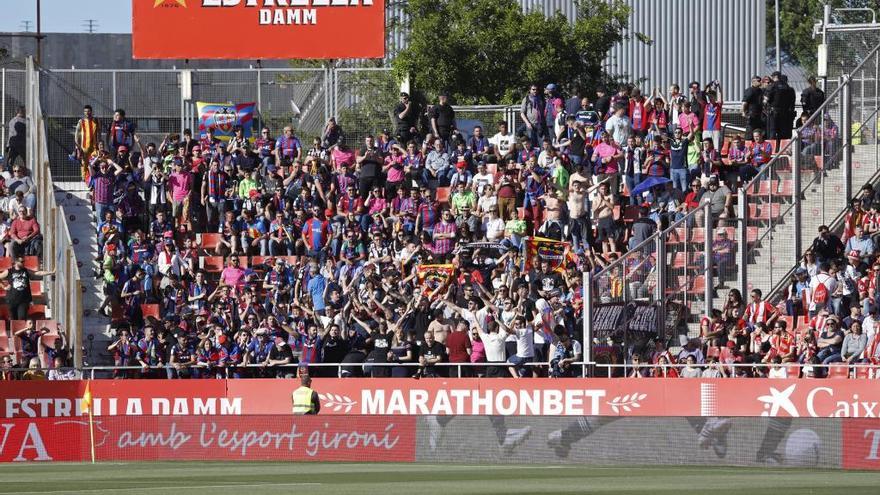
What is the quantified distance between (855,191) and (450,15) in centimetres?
2168

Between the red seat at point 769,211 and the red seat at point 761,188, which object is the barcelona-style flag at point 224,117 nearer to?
the red seat at point 761,188

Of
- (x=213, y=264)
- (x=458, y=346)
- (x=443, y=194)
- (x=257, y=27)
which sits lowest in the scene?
(x=458, y=346)

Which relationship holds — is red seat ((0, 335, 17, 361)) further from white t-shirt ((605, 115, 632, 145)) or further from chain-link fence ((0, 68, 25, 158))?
white t-shirt ((605, 115, 632, 145))

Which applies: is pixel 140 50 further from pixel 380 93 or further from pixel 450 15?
pixel 450 15

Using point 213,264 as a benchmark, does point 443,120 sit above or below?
above

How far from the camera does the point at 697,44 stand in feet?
189

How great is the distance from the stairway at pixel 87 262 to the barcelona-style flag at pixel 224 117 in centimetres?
333

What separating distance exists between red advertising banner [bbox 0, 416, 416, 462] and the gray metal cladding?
35424 millimetres

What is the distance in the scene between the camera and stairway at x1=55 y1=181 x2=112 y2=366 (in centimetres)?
3052

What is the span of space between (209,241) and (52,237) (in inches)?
125

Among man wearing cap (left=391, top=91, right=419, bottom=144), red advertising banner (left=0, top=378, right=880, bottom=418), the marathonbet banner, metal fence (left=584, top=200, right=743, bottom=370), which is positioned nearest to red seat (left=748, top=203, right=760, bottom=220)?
metal fence (left=584, top=200, right=743, bottom=370)

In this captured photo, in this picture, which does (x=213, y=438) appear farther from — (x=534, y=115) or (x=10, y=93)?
(x=10, y=93)

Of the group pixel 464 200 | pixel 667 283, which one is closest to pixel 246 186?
pixel 464 200

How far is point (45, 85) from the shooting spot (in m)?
36.5
